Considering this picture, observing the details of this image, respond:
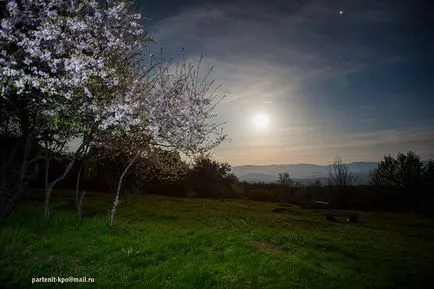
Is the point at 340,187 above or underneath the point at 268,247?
above

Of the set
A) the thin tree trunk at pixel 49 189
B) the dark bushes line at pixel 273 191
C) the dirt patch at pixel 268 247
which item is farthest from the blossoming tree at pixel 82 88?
the dark bushes line at pixel 273 191

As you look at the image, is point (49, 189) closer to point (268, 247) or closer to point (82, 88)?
point (82, 88)

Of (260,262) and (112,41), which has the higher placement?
(112,41)

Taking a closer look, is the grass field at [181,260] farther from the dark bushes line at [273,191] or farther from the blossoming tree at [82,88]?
the dark bushes line at [273,191]

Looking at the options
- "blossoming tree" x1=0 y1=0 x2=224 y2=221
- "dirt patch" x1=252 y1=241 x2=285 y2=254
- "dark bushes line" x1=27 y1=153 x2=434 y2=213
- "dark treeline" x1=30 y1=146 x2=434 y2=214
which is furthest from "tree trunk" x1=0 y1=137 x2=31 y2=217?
"dark treeline" x1=30 y1=146 x2=434 y2=214

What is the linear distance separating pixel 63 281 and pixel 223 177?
→ 7218 centimetres

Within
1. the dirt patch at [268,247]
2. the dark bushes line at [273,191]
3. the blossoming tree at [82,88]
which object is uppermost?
the blossoming tree at [82,88]

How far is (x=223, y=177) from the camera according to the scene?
272 feet

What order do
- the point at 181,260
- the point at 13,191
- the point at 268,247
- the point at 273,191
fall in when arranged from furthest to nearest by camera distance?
the point at 273,191
the point at 13,191
the point at 268,247
the point at 181,260

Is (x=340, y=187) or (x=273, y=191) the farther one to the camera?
(x=273, y=191)

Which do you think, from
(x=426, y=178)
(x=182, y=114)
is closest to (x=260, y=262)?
(x=182, y=114)

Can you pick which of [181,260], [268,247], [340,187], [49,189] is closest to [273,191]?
[340,187]

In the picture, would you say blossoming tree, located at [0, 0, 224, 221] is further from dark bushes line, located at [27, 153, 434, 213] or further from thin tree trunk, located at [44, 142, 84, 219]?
dark bushes line, located at [27, 153, 434, 213]

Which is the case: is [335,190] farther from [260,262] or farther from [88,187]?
[260,262]
